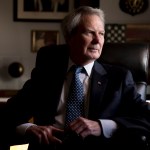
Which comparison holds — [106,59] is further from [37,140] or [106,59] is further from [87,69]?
[37,140]

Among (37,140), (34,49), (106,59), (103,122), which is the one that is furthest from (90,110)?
(34,49)

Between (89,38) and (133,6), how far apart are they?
187 centimetres

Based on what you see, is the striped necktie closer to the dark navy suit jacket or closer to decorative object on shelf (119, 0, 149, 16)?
the dark navy suit jacket

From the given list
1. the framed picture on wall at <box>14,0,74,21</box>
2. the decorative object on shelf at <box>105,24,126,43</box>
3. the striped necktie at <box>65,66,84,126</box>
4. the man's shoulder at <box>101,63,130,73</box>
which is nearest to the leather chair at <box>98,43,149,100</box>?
the man's shoulder at <box>101,63,130,73</box>

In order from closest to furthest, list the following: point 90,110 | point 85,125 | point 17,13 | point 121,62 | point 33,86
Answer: point 85,125
point 90,110
point 33,86
point 121,62
point 17,13

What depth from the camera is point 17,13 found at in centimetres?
367

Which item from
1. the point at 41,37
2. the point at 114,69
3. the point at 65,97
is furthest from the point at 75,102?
the point at 41,37

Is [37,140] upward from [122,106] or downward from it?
downward

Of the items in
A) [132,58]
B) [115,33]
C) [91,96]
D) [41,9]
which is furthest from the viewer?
[41,9]

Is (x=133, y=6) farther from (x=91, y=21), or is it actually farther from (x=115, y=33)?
(x=91, y=21)

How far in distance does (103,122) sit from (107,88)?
8.8 inches

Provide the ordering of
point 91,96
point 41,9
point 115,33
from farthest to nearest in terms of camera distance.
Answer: point 41,9 < point 115,33 < point 91,96

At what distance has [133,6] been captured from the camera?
3594 mm

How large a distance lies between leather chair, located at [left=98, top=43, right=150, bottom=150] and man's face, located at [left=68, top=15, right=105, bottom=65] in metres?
0.29
